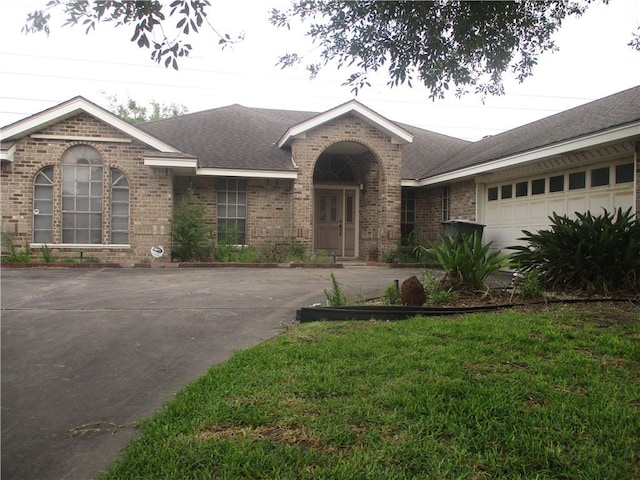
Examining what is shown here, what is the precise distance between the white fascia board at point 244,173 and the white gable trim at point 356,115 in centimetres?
140

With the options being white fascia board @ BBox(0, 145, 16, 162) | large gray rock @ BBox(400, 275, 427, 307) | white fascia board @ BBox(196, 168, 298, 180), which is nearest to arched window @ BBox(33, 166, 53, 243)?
white fascia board @ BBox(0, 145, 16, 162)

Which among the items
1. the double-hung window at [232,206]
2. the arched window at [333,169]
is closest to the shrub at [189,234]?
the double-hung window at [232,206]

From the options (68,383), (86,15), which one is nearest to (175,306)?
(68,383)

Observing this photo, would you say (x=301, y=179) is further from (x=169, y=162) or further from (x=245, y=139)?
(x=169, y=162)

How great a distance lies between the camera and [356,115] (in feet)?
50.9

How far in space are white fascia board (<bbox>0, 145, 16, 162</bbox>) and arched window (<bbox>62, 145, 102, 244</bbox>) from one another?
124 centimetres

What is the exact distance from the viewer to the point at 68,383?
3629mm

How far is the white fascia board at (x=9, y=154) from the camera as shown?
12.6 m

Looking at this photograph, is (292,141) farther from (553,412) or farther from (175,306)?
(553,412)

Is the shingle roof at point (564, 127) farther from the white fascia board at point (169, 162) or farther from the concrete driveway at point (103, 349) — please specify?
the white fascia board at point (169, 162)

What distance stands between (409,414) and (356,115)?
13795 millimetres

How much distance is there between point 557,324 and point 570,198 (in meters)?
7.35

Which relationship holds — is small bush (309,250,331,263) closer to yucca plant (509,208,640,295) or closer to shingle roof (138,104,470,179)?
shingle roof (138,104,470,179)

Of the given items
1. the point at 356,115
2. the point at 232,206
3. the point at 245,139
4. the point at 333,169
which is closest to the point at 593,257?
the point at 356,115
